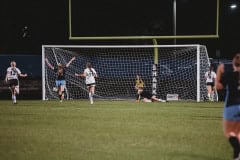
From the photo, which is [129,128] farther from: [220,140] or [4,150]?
[4,150]

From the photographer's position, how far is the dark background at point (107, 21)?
2322 inches

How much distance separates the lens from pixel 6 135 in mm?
13406

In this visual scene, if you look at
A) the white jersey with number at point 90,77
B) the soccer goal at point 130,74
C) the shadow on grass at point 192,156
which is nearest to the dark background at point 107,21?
the soccer goal at point 130,74

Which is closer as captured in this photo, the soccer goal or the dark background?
the soccer goal

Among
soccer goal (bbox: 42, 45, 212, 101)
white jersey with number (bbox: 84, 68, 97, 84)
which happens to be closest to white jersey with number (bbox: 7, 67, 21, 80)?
soccer goal (bbox: 42, 45, 212, 101)

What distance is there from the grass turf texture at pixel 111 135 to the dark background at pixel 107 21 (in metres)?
40.1

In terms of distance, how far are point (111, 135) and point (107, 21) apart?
2071 inches

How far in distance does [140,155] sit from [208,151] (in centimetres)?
163

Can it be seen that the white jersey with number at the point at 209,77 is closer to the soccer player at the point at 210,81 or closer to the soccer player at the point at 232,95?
the soccer player at the point at 210,81

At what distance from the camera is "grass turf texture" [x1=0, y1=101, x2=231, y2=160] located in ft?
34.8

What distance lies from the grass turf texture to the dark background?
40095mm

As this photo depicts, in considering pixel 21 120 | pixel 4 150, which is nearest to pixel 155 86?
Answer: pixel 21 120

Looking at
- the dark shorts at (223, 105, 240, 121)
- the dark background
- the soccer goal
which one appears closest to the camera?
the dark shorts at (223, 105, 240, 121)

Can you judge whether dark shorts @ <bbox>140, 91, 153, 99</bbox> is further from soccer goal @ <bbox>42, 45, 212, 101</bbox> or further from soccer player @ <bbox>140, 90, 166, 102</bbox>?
soccer goal @ <bbox>42, 45, 212, 101</bbox>
